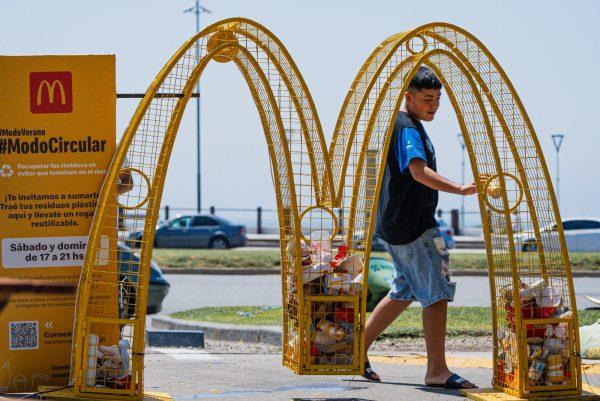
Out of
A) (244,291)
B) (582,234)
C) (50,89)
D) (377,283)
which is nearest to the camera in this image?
(50,89)

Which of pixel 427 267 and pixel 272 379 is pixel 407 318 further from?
pixel 427 267

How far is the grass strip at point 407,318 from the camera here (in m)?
9.56

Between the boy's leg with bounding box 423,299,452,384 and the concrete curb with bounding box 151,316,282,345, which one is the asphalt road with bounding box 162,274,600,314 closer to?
the concrete curb with bounding box 151,316,282,345

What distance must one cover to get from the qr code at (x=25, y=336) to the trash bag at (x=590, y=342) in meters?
3.85

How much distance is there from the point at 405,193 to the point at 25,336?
7.51ft

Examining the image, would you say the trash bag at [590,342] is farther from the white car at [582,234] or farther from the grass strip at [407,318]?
the white car at [582,234]

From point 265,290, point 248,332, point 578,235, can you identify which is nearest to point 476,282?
point 265,290

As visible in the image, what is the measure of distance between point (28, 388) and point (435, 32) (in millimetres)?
2951

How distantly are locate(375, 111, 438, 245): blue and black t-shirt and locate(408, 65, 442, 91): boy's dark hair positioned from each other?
20cm

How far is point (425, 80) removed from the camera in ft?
21.5

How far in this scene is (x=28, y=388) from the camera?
6098mm

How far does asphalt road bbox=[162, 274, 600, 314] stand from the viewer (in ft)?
50.2

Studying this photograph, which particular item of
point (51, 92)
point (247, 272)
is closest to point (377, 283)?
point (51, 92)

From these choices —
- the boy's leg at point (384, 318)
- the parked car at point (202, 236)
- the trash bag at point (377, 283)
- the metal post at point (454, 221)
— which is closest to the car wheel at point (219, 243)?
the parked car at point (202, 236)
